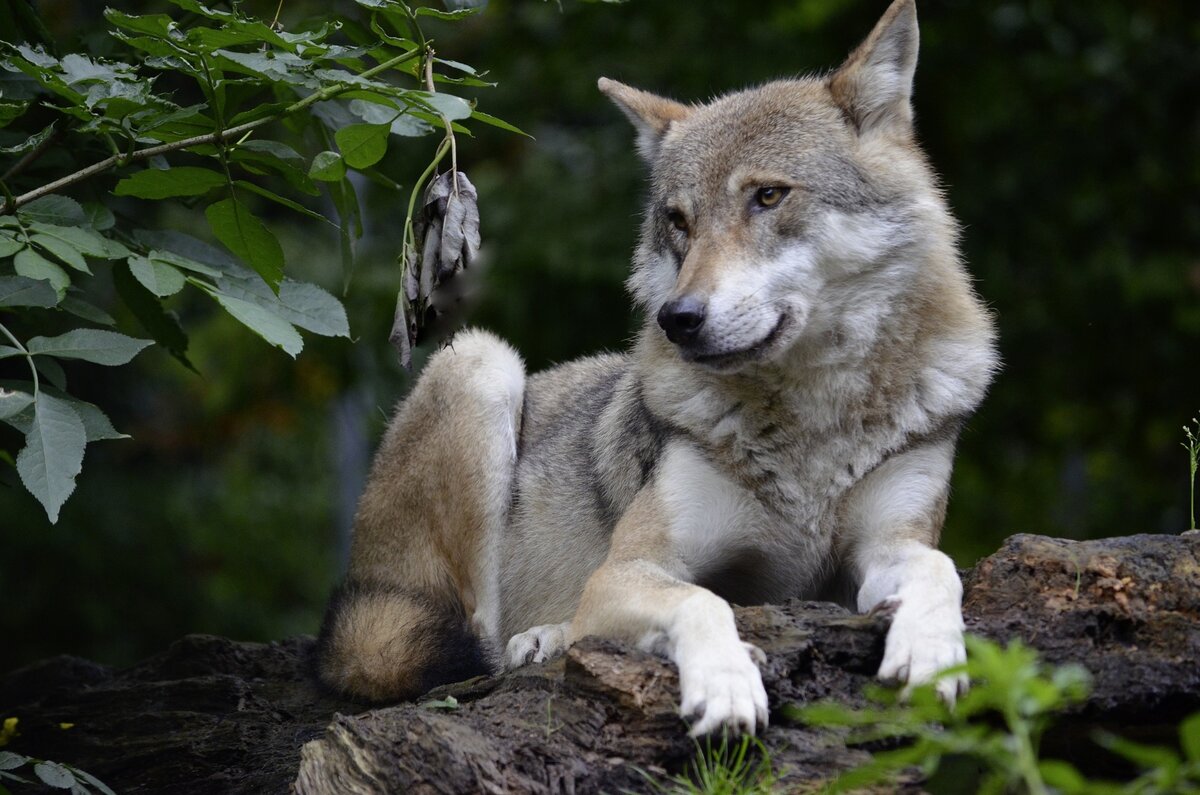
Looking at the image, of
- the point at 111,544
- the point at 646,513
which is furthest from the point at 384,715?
the point at 111,544

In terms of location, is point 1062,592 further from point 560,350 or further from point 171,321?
point 560,350

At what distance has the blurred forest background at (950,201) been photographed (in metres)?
9.42

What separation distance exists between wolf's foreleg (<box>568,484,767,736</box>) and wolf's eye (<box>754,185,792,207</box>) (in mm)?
1094

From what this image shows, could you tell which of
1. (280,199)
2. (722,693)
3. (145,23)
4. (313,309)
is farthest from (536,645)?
(145,23)

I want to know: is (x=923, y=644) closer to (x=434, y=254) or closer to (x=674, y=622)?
(x=674, y=622)

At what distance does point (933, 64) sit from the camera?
956 cm

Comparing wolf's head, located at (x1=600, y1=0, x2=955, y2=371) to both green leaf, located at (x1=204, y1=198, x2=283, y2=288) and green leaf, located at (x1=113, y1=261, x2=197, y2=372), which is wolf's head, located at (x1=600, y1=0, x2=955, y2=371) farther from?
green leaf, located at (x1=113, y1=261, x2=197, y2=372)

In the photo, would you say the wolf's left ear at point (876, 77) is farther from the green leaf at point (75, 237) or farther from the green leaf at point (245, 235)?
the green leaf at point (75, 237)

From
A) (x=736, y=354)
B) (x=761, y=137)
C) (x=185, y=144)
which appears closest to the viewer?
(x=185, y=144)

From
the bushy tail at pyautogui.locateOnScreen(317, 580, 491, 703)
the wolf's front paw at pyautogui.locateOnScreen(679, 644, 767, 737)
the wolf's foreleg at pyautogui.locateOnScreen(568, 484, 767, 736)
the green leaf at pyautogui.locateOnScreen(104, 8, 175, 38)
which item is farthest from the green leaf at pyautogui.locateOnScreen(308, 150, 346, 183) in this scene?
the bushy tail at pyautogui.locateOnScreen(317, 580, 491, 703)

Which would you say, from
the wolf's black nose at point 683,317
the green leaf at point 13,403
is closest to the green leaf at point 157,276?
the green leaf at point 13,403

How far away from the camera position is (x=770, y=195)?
4539 mm

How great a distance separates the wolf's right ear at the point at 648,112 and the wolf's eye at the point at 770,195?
0.87m

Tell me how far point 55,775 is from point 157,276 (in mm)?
1479
